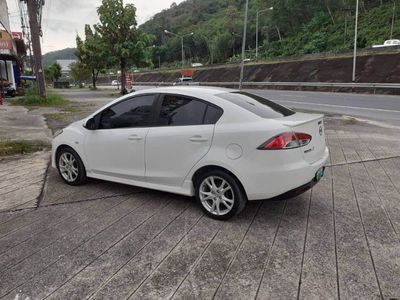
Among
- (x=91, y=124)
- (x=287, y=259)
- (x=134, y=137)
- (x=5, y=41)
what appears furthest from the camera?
(x=5, y=41)

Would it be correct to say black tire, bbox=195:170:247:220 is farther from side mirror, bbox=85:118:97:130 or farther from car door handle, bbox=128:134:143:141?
side mirror, bbox=85:118:97:130

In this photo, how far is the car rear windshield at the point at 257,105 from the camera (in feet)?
14.3

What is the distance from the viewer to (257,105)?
4.63 metres

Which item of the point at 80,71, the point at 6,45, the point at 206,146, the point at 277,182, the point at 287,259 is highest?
the point at 6,45

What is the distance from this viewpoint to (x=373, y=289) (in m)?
2.95

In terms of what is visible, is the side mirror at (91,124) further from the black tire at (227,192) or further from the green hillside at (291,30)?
the green hillside at (291,30)

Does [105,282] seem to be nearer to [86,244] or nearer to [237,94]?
[86,244]

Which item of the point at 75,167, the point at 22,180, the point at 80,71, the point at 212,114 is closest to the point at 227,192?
the point at 212,114

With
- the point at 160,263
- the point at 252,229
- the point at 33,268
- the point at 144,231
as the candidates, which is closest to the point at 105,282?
the point at 160,263

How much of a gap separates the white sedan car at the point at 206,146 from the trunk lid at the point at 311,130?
11 mm

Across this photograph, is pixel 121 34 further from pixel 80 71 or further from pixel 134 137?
pixel 80 71

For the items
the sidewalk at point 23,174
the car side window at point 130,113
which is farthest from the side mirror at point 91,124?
the sidewalk at point 23,174

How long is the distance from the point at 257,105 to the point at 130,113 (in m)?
1.69

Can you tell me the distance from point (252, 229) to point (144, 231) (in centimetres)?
117
